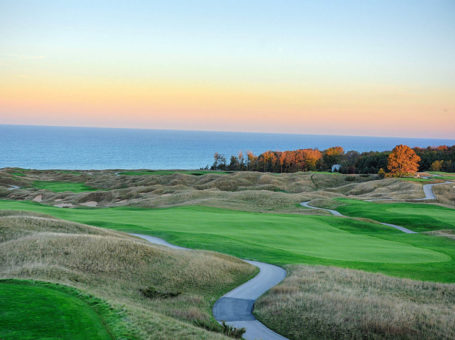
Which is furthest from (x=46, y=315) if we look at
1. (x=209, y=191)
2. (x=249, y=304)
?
(x=209, y=191)

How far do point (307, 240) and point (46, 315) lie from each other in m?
26.2

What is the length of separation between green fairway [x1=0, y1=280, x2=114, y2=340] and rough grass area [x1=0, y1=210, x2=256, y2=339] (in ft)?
4.47

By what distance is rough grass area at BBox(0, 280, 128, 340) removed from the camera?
960 centimetres

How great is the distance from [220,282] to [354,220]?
28658 millimetres

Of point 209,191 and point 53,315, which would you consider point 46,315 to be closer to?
point 53,315

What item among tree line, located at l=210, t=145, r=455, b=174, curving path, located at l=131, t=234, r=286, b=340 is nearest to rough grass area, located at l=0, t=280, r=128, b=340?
curving path, located at l=131, t=234, r=286, b=340

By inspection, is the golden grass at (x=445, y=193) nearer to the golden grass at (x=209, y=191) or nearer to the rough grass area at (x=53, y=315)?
the golden grass at (x=209, y=191)

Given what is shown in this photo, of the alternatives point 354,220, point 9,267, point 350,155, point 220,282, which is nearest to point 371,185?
point 354,220

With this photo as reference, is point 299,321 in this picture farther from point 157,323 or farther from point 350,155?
point 350,155

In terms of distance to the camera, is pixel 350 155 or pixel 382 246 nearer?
pixel 382 246

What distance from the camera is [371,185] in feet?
268

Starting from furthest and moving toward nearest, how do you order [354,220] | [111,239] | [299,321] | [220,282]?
[354,220] → [111,239] → [220,282] → [299,321]

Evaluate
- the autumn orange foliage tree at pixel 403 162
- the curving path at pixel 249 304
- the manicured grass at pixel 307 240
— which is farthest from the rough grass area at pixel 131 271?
the autumn orange foliage tree at pixel 403 162

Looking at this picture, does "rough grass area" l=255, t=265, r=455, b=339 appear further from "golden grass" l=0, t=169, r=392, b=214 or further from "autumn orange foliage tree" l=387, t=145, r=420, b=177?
"autumn orange foliage tree" l=387, t=145, r=420, b=177
